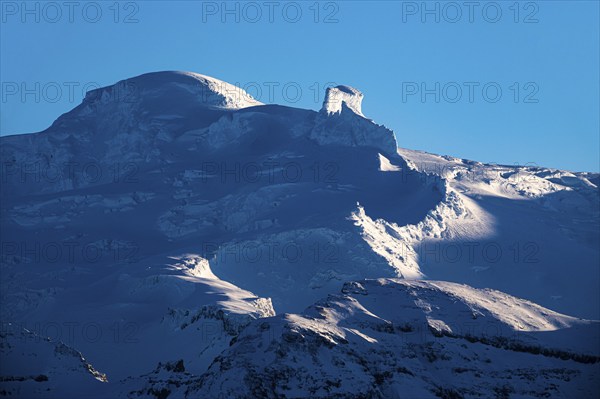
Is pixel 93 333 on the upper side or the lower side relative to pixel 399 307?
lower

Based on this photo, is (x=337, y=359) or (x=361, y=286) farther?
(x=361, y=286)

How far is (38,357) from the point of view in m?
98.9

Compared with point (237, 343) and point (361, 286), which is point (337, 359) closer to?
point (237, 343)

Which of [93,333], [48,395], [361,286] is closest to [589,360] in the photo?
[361,286]

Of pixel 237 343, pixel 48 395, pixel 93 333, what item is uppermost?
pixel 237 343

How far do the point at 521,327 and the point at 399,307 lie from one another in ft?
42.0

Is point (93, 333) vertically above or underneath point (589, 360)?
underneath

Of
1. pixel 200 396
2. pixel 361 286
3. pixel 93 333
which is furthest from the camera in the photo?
pixel 93 333

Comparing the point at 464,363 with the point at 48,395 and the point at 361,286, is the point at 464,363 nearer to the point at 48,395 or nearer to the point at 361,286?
the point at 361,286

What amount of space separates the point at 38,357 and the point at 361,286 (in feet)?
112

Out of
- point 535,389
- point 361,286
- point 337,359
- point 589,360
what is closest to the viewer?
point 337,359

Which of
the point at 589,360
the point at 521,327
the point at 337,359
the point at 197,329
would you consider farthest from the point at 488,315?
the point at 197,329

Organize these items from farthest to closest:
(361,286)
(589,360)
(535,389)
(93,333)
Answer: (93,333) → (361,286) → (589,360) → (535,389)

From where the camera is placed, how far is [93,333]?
19662 cm
